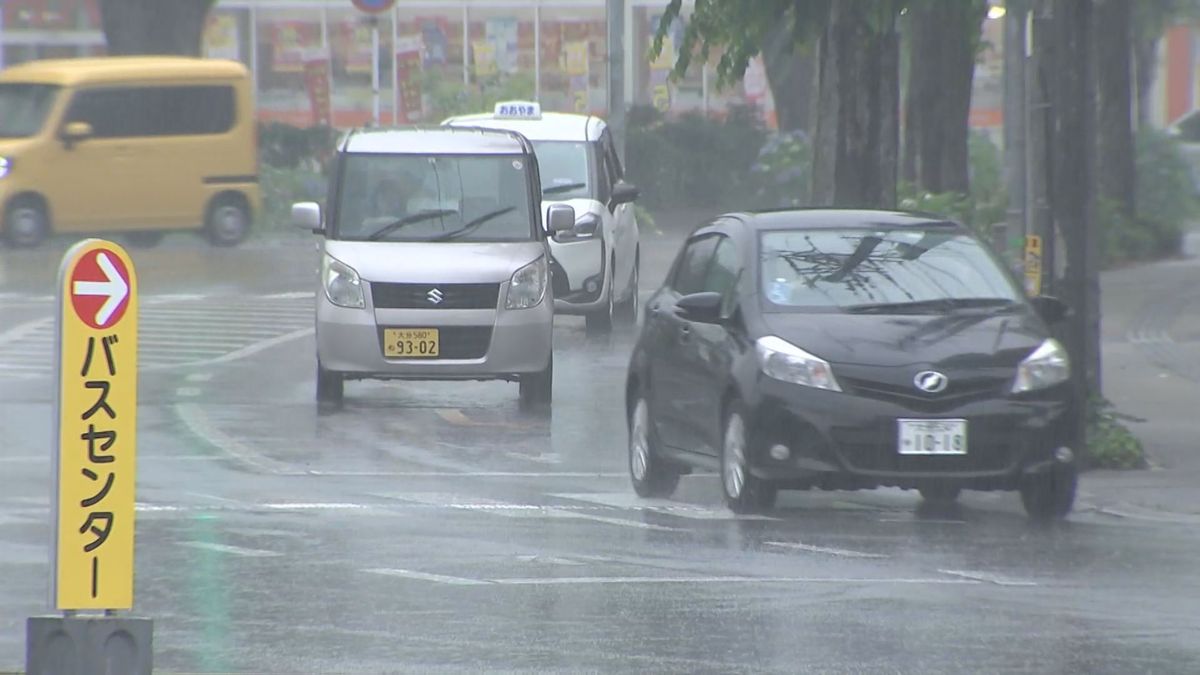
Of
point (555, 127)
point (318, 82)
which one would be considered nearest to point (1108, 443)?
point (555, 127)

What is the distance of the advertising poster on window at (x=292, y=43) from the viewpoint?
51000 millimetres

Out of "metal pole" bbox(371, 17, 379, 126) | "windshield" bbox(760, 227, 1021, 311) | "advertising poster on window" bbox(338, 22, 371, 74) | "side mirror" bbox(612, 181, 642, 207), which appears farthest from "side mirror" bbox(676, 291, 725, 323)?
"advertising poster on window" bbox(338, 22, 371, 74)

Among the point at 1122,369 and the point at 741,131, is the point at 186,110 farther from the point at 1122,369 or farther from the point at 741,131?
the point at 1122,369

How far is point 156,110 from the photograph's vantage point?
105 feet

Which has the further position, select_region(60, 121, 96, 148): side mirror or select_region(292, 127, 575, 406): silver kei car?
select_region(60, 121, 96, 148): side mirror

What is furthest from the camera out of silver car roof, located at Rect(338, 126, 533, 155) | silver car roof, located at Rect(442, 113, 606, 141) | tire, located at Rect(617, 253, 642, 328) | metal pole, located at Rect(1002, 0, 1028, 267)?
tire, located at Rect(617, 253, 642, 328)

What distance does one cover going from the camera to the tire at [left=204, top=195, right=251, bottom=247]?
3262 cm

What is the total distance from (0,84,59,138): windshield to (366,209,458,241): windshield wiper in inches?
561

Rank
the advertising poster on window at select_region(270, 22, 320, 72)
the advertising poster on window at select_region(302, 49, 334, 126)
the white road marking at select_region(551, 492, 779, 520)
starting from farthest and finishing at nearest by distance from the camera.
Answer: the advertising poster on window at select_region(270, 22, 320, 72), the advertising poster on window at select_region(302, 49, 334, 126), the white road marking at select_region(551, 492, 779, 520)

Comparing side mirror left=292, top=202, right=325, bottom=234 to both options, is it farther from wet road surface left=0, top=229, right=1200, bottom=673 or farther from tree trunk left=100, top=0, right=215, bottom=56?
tree trunk left=100, top=0, right=215, bottom=56

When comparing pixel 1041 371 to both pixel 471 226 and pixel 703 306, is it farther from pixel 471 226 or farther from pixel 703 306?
pixel 471 226

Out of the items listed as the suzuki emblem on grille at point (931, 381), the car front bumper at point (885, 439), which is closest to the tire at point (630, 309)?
the car front bumper at point (885, 439)

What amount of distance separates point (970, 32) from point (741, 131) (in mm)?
24049

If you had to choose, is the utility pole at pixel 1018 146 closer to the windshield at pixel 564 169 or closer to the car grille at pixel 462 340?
the windshield at pixel 564 169
